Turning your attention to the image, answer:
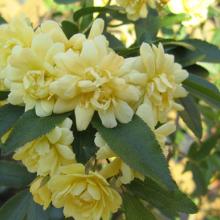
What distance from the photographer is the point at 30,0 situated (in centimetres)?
247

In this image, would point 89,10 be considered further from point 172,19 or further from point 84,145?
point 84,145

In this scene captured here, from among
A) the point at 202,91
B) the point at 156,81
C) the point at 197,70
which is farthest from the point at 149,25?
the point at 156,81

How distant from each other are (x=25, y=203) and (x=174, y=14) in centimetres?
50

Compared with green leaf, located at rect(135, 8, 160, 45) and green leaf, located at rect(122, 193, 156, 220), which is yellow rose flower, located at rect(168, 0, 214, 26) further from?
green leaf, located at rect(122, 193, 156, 220)

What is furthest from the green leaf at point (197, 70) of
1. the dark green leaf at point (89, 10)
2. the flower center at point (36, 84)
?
the flower center at point (36, 84)

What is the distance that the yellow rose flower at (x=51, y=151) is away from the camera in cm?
68

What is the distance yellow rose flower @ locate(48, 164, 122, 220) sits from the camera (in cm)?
68

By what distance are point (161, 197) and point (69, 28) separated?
0.36 meters

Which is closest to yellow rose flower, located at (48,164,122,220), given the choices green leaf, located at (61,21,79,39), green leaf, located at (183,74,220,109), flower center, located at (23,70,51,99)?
flower center, located at (23,70,51,99)

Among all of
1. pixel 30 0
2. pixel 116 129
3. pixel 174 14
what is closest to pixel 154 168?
pixel 116 129

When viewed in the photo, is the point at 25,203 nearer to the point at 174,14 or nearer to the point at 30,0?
the point at 174,14

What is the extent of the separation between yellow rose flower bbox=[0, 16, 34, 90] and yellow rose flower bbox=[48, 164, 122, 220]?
0.57ft

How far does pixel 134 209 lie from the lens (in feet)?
2.57

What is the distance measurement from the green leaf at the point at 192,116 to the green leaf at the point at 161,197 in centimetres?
24
